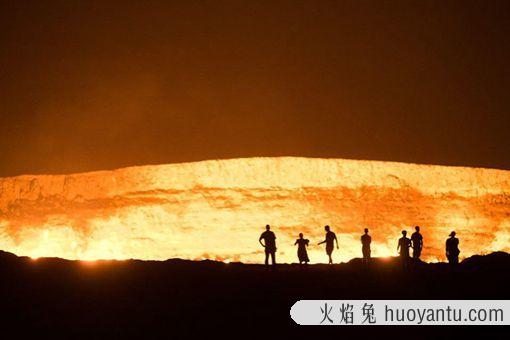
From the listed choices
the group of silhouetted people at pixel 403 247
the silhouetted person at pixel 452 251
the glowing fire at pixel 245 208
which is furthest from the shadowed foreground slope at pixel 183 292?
the glowing fire at pixel 245 208

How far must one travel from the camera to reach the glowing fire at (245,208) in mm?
38688

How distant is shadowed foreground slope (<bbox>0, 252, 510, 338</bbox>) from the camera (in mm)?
12648

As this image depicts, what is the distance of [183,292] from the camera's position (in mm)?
14359

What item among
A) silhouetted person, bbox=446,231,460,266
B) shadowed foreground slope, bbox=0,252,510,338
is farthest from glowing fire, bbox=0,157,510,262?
shadowed foreground slope, bbox=0,252,510,338

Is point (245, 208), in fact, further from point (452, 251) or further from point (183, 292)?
point (183, 292)

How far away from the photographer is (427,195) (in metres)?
40.6

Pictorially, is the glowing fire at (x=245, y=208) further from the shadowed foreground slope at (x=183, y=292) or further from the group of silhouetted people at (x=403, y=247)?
the shadowed foreground slope at (x=183, y=292)

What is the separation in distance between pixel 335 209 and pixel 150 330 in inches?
1090

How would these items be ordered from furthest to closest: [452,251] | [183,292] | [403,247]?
[403,247], [452,251], [183,292]

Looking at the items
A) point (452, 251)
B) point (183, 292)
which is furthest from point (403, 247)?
point (183, 292)

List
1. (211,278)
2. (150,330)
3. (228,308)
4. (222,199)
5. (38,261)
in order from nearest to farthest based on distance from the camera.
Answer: (150,330) < (228,308) < (211,278) < (38,261) < (222,199)

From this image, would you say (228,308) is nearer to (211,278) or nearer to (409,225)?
(211,278)

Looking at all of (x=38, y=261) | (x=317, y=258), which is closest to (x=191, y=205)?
(x=317, y=258)

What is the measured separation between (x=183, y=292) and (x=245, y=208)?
80.8ft
